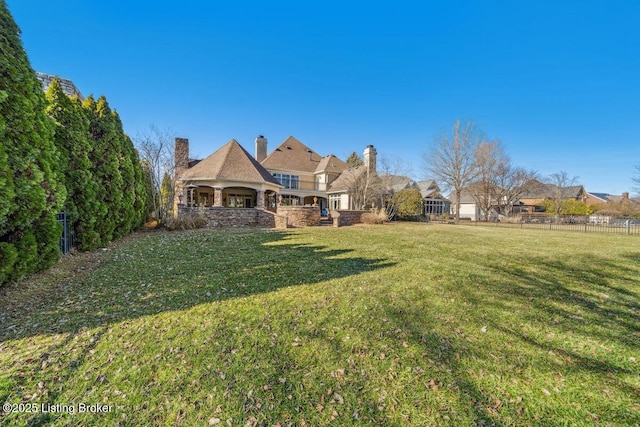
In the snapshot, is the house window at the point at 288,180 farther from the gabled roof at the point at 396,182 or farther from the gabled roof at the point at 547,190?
the gabled roof at the point at 547,190

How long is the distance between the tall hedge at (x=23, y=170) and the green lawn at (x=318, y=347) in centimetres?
62

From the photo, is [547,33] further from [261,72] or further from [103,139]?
[103,139]

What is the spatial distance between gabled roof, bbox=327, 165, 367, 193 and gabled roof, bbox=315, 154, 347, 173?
155 centimetres

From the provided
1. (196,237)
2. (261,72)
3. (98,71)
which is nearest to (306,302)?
(196,237)

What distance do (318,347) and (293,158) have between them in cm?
2852

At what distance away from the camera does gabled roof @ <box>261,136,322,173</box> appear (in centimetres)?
2869

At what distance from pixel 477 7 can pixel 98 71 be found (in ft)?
58.3

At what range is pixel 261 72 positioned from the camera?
16359 mm

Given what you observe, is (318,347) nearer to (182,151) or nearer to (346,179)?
(182,151)

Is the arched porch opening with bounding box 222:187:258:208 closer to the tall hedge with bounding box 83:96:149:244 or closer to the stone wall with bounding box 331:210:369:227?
the stone wall with bounding box 331:210:369:227

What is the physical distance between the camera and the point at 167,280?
5.43 m

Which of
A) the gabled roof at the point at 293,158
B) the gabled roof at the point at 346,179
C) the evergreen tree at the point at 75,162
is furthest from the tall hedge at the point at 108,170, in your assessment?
the gabled roof at the point at 346,179

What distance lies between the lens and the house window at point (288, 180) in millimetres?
28352

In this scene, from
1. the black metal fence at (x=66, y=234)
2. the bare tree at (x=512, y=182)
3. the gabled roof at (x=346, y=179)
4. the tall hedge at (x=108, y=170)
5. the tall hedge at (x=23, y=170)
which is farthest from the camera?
the bare tree at (x=512, y=182)
